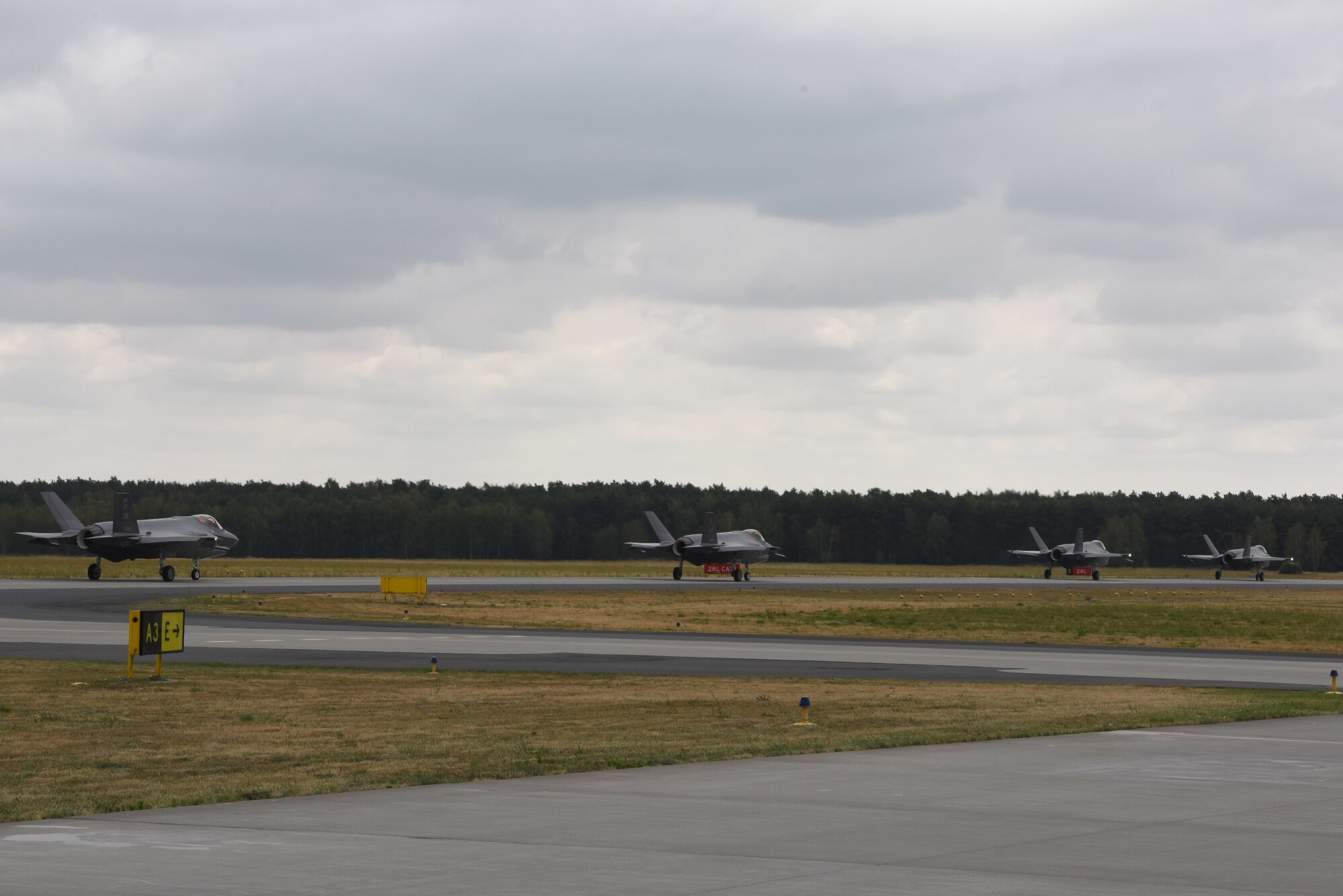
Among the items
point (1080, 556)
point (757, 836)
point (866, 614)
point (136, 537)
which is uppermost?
point (1080, 556)

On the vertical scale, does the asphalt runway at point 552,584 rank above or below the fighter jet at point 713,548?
below

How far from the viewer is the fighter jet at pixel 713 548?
9500 cm

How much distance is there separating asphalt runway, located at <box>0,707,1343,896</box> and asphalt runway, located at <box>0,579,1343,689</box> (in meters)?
15.9

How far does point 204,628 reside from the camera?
1793 inches

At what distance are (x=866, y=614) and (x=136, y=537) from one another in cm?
3504

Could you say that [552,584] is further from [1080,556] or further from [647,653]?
[1080,556]

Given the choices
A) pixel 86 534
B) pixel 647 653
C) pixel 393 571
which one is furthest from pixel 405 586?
pixel 393 571

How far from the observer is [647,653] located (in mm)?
38469

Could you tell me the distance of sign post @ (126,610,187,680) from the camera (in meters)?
28.3

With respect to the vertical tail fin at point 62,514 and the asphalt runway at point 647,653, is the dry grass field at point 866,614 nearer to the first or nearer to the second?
the asphalt runway at point 647,653

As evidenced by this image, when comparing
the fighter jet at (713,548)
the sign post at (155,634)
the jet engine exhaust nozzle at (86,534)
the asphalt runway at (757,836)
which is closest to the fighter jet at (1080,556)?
the fighter jet at (713,548)

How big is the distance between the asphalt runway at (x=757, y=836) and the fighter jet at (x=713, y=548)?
3015 inches

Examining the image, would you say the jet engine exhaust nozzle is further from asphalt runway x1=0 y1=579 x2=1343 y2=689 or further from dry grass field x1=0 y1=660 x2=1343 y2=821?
dry grass field x1=0 y1=660 x2=1343 y2=821

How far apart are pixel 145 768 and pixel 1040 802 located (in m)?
9.43
